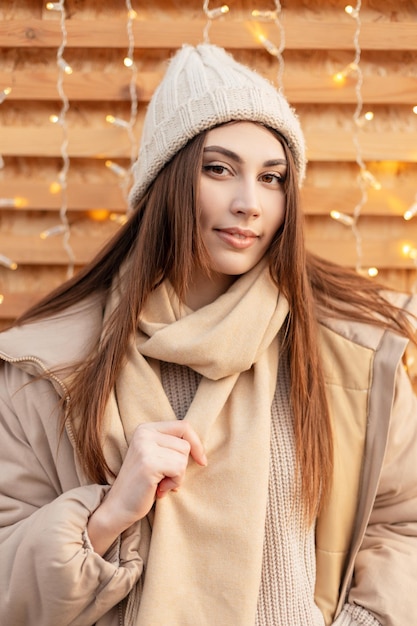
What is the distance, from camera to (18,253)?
2502 mm

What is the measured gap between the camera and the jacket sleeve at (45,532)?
1733 millimetres

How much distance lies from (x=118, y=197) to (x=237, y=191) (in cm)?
66

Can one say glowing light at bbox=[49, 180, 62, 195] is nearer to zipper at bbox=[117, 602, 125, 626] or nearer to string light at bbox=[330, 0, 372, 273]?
string light at bbox=[330, 0, 372, 273]

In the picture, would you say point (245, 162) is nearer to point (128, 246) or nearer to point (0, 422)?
point (128, 246)

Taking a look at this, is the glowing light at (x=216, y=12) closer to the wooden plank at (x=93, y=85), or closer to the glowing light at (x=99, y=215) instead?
the wooden plank at (x=93, y=85)

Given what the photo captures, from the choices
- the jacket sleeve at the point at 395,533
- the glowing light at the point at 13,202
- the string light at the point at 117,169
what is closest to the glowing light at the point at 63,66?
the string light at the point at 117,169

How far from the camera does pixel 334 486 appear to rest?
2.01 meters

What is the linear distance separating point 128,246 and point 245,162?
47cm

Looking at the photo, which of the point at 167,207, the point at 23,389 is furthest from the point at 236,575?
the point at 167,207

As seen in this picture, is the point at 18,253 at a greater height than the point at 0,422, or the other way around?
the point at 18,253

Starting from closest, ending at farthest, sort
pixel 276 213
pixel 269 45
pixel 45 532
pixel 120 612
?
pixel 45 532 < pixel 120 612 < pixel 276 213 < pixel 269 45

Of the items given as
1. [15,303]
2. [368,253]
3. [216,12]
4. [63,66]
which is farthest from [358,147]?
[15,303]

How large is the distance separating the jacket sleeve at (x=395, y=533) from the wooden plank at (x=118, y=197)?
0.63 metres

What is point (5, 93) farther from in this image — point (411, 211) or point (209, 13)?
point (411, 211)
